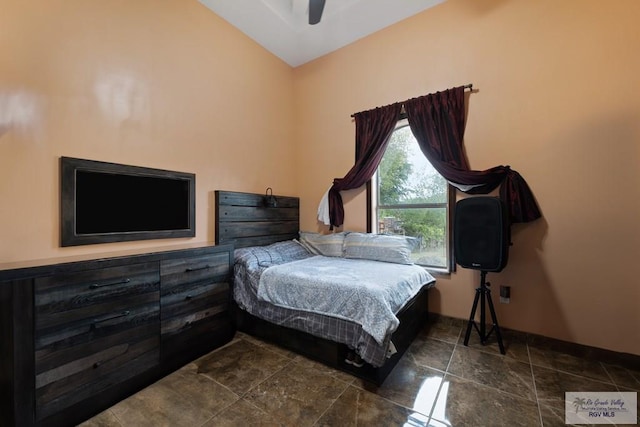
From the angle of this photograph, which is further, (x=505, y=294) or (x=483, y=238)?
(x=505, y=294)

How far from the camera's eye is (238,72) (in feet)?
9.88

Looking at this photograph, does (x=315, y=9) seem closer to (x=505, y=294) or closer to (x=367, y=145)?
(x=367, y=145)

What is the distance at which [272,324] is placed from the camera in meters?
2.30

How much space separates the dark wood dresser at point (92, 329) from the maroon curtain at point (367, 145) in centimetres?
185

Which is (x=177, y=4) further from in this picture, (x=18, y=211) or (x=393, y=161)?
(x=393, y=161)

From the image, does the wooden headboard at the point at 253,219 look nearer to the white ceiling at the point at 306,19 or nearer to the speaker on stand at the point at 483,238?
the white ceiling at the point at 306,19

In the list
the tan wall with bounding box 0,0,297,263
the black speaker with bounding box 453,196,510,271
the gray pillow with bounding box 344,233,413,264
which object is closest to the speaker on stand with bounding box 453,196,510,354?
the black speaker with bounding box 453,196,510,271

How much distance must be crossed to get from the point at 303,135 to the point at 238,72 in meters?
1.17

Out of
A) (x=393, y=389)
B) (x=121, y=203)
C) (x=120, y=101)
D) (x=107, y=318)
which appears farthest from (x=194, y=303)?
(x=120, y=101)

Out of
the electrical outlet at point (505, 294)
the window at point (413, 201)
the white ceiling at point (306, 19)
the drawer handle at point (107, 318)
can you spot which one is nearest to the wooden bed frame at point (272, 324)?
the window at point (413, 201)

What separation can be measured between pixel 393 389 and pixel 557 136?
244 centimetres

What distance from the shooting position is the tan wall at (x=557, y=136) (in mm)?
1939

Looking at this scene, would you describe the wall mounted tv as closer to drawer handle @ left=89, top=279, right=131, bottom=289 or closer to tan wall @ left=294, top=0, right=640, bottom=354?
drawer handle @ left=89, top=279, right=131, bottom=289

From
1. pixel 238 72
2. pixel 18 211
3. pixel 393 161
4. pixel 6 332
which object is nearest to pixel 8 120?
pixel 18 211
